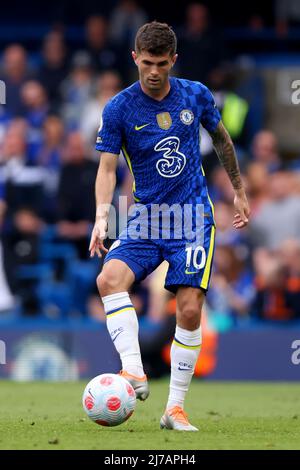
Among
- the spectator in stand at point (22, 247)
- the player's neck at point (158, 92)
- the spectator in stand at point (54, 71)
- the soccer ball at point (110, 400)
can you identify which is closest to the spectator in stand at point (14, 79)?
the spectator in stand at point (54, 71)

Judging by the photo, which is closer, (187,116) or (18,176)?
(187,116)

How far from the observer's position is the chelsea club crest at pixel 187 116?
23.9 feet

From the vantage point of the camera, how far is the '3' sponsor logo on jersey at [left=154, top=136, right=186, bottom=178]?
23.7 ft

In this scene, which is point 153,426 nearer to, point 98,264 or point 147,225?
point 147,225

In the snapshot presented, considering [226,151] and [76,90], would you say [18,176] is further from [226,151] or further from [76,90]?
[226,151]

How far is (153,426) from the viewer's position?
294 inches

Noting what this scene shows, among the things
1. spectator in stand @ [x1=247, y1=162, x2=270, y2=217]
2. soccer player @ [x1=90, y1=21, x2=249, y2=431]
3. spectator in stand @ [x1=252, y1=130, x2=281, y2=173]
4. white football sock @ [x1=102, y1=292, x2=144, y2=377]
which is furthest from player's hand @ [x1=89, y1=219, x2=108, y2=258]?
spectator in stand @ [x1=252, y1=130, x2=281, y2=173]

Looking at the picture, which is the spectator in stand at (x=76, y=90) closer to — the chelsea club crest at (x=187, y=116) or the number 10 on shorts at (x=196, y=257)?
the chelsea club crest at (x=187, y=116)

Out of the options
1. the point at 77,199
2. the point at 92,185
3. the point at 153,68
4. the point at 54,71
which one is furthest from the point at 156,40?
the point at 54,71

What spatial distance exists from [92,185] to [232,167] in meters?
6.81

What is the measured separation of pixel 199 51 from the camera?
16141 millimetres

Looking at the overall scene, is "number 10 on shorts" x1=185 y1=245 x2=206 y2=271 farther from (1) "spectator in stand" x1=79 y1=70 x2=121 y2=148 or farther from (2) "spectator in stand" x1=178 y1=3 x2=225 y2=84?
(2) "spectator in stand" x1=178 y1=3 x2=225 y2=84

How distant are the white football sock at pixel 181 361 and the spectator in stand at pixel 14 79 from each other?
9.62 meters

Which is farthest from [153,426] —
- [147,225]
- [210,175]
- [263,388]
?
[210,175]
